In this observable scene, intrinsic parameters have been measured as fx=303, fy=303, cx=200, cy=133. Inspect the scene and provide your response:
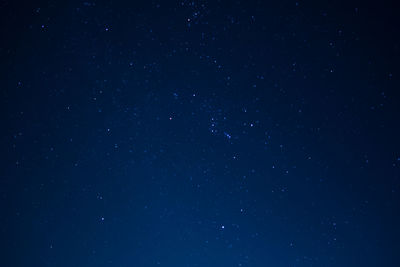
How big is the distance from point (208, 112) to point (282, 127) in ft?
0.65

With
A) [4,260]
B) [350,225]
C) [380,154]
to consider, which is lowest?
[4,260]

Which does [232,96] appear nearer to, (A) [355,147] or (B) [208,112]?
(B) [208,112]

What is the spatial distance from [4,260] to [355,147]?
1.19 m

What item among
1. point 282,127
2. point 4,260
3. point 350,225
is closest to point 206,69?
point 282,127

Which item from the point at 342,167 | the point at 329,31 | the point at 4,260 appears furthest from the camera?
the point at 4,260

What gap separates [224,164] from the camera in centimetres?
83

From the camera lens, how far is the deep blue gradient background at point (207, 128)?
2.40ft

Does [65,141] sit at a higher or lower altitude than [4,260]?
higher

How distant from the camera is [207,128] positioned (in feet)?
2.67

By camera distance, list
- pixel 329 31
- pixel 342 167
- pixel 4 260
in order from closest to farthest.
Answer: pixel 329 31
pixel 342 167
pixel 4 260

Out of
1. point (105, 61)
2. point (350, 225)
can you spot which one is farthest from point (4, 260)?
point (350, 225)

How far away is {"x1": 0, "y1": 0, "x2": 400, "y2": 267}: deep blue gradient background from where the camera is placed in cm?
73

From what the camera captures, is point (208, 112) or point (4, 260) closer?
point (208, 112)

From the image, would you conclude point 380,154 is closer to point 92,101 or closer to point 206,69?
point 206,69
